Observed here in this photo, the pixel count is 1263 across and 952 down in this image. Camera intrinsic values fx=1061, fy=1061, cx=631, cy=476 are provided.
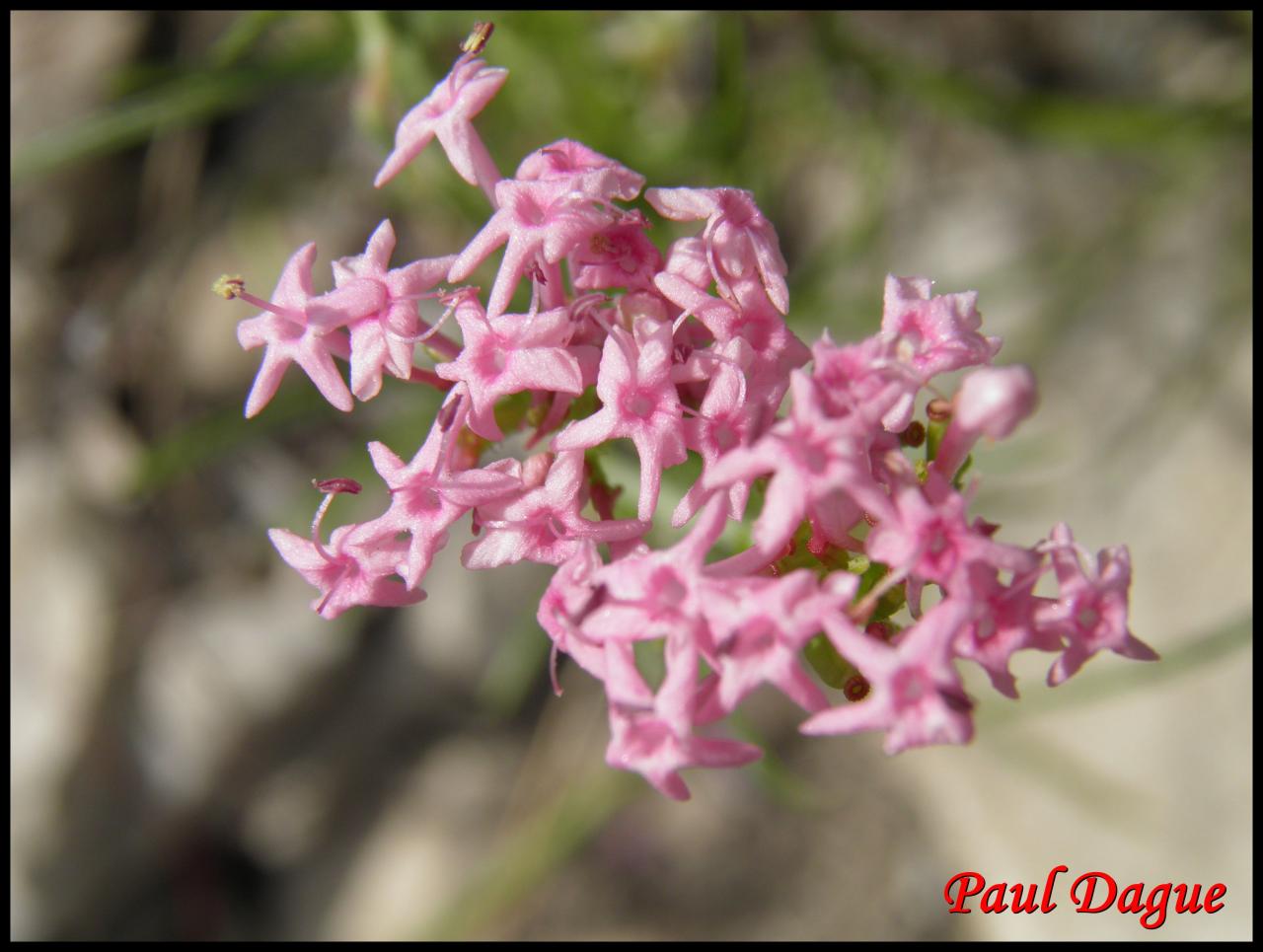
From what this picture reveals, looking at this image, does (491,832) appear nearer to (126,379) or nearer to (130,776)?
(130,776)

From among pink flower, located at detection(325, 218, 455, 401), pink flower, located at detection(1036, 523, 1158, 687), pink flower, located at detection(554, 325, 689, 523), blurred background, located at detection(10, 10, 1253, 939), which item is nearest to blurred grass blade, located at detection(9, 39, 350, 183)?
blurred background, located at detection(10, 10, 1253, 939)

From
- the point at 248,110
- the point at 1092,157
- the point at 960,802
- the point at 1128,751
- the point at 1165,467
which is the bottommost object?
the point at 960,802

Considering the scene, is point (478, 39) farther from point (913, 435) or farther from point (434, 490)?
point (913, 435)

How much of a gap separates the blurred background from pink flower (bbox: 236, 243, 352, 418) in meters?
1.04

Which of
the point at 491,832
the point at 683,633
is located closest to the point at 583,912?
the point at 491,832

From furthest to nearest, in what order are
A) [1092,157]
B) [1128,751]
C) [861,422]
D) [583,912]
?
[583,912] → [1092,157] → [1128,751] → [861,422]

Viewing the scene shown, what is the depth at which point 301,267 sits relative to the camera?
0.98 m

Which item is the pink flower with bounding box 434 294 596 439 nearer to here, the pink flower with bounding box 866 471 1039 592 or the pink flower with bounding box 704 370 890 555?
the pink flower with bounding box 704 370 890 555

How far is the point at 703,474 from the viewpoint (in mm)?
912

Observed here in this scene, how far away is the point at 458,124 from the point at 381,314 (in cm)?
21

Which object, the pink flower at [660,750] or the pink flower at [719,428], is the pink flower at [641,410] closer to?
the pink flower at [719,428]

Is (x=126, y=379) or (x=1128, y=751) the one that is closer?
(x=1128, y=751)

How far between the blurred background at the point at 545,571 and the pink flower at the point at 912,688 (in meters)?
1.29

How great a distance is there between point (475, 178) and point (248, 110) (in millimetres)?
2085
